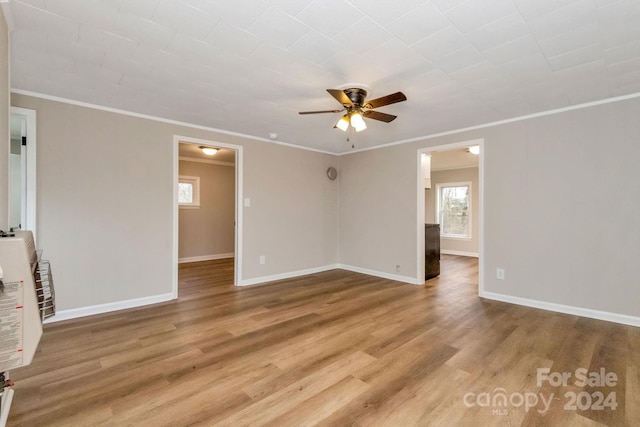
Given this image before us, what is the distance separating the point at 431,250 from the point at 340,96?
11.7ft

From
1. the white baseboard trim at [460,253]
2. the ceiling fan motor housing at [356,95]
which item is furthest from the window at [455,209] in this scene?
the ceiling fan motor housing at [356,95]

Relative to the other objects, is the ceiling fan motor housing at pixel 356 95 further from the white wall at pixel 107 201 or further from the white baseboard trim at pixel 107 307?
the white baseboard trim at pixel 107 307

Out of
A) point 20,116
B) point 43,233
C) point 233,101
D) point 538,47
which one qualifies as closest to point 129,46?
point 233,101

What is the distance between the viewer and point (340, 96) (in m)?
2.46

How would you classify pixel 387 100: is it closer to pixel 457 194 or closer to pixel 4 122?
pixel 4 122

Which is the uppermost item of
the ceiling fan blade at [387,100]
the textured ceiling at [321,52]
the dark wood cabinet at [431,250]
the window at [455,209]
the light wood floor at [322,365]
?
the textured ceiling at [321,52]

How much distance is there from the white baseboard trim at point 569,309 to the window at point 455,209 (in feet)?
13.3

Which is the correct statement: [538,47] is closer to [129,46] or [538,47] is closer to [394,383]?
[394,383]

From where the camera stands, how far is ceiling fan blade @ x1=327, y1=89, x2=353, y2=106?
93.7 inches

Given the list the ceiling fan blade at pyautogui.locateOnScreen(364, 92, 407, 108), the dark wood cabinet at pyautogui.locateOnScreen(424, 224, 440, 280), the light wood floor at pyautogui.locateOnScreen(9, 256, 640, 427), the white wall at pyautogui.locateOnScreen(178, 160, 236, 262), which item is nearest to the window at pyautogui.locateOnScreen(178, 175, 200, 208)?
the white wall at pyautogui.locateOnScreen(178, 160, 236, 262)

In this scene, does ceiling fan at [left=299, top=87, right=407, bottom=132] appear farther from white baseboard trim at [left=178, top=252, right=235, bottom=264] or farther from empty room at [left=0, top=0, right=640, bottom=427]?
white baseboard trim at [left=178, top=252, right=235, bottom=264]

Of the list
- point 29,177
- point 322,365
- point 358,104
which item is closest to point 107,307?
point 29,177

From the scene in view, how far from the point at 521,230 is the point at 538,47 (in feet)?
7.60

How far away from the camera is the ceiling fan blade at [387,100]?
2418mm
